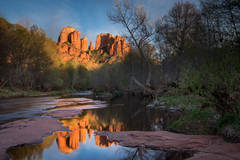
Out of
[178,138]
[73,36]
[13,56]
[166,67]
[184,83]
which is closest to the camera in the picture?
[178,138]

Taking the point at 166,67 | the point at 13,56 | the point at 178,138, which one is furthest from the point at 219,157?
the point at 13,56

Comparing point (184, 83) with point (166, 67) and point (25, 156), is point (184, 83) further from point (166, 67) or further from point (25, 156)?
point (166, 67)

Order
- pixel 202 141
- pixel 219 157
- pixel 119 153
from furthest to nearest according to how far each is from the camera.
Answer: pixel 202 141, pixel 119 153, pixel 219 157

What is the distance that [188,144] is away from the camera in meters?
5.64

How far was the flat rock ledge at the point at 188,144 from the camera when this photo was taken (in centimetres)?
456

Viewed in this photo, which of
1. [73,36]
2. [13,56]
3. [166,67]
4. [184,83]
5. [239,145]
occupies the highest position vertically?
[73,36]

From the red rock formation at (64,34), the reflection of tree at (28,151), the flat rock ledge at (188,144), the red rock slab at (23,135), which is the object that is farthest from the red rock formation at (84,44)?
the reflection of tree at (28,151)

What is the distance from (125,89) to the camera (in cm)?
4519

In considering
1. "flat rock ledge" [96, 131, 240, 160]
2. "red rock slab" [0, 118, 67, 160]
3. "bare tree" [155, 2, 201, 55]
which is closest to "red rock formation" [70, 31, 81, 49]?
"bare tree" [155, 2, 201, 55]

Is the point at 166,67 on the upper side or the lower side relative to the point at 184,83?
upper

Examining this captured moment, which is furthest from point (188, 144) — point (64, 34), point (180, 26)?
point (64, 34)

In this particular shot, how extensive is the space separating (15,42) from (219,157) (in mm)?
35315

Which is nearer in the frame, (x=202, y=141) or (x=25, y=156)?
(x=25, y=156)

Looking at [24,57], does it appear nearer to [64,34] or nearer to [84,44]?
[84,44]
